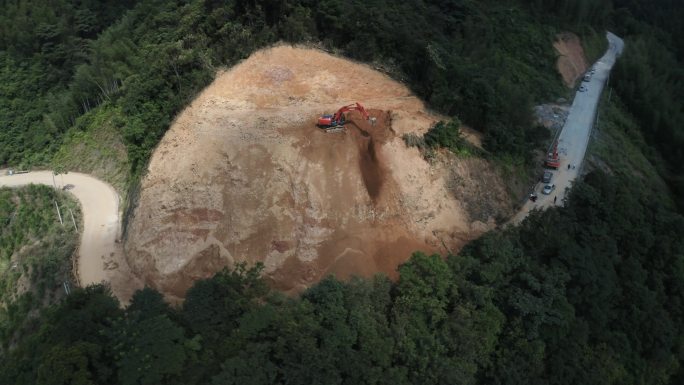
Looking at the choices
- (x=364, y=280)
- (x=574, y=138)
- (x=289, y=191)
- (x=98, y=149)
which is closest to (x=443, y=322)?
(x=364, y=280)

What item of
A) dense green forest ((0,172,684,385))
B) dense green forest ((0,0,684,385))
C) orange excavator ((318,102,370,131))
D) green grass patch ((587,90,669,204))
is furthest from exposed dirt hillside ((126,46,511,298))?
green grass patch ((587,90,669,204))

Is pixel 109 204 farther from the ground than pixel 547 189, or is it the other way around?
pixel 547 189

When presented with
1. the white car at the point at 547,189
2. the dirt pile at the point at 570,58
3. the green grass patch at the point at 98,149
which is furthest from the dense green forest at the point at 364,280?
the dirt pile at the point at 570,58

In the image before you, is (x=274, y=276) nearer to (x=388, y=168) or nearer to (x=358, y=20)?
(x=388, y=168)

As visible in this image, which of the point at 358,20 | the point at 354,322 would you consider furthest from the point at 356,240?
the point at 358,20

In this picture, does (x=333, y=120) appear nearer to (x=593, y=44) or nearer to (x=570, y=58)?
(x=570, y=58)

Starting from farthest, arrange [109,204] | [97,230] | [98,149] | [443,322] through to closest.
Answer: [98,149] → [109,204] → [97,230] → [443,322]
